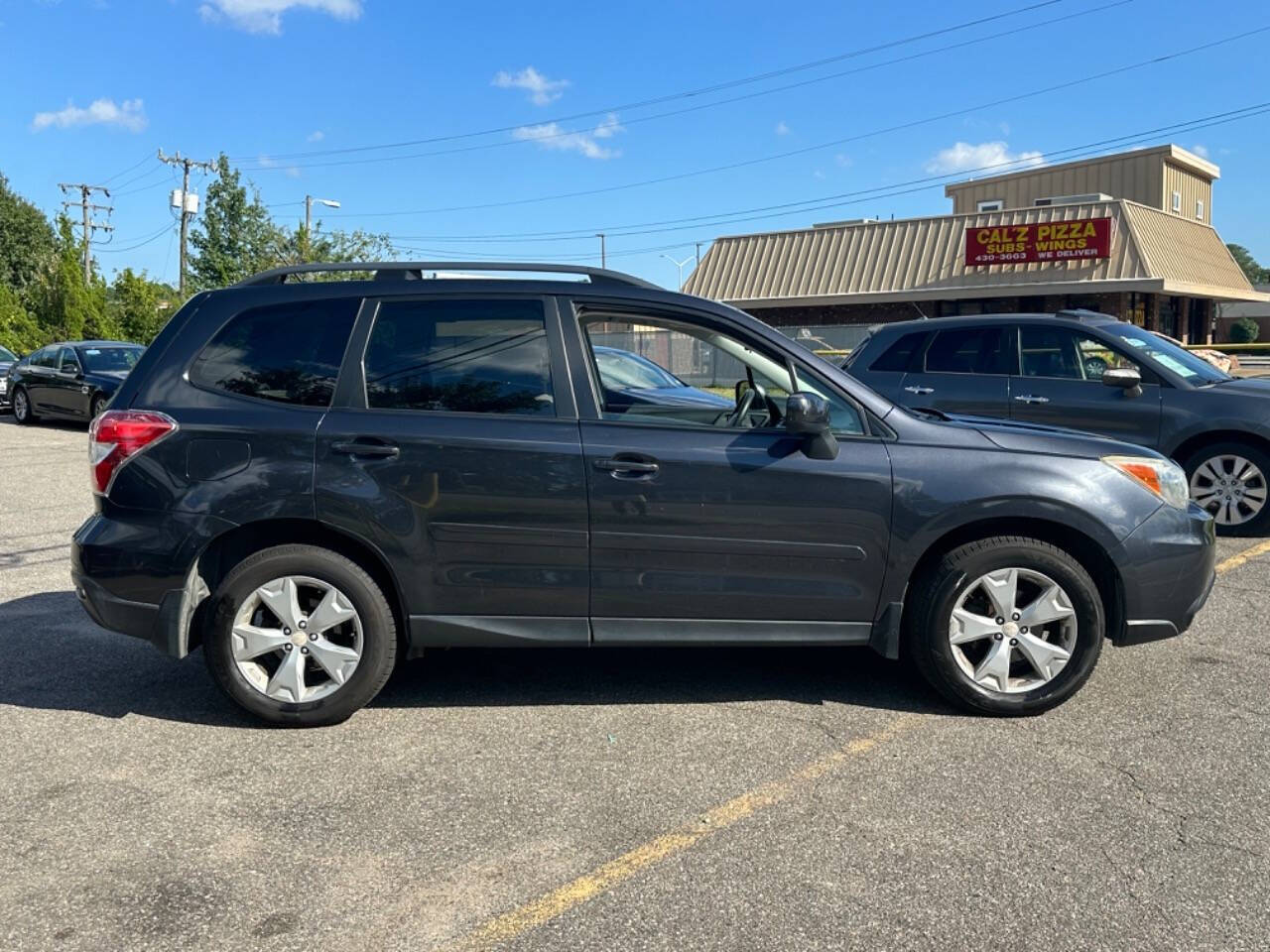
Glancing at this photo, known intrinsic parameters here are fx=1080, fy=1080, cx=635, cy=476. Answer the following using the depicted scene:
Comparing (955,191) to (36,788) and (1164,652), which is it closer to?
(1164,652)

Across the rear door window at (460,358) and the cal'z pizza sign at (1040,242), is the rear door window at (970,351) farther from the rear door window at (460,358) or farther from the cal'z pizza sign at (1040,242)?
the cal'z pizza sign at (1040,242)

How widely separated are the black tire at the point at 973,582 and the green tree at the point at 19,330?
3544 centimetres

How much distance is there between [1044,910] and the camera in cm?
300

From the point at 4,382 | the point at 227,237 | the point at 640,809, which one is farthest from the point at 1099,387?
the point at 227,237

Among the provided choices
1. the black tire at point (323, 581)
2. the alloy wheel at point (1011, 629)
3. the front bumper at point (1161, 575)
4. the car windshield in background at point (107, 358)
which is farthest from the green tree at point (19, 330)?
the front bumper at point (1161, 575)

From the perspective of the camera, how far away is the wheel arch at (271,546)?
441 centimetres

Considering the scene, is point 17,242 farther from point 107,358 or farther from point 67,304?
point 107,358

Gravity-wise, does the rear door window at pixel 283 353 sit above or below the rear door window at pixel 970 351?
below

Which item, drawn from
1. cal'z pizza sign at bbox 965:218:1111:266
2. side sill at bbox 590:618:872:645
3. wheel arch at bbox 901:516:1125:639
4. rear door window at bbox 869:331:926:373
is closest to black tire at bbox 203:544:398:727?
side sill at bbox 590:618:872:645

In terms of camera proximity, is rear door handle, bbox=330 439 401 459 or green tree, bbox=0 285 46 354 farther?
green tree, bbox=0 285 46 354

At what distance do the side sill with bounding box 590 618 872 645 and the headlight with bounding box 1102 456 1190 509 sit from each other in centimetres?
128

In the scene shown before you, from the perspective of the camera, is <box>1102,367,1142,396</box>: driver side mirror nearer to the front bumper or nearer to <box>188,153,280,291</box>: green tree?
the front bumper

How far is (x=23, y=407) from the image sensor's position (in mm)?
19734

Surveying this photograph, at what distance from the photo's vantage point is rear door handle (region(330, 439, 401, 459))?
4.31 m
